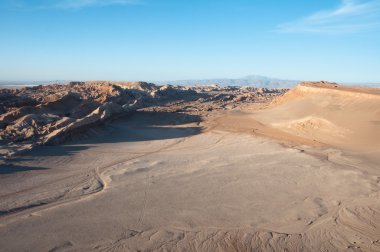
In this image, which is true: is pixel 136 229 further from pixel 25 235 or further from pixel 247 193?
pixel 247 193

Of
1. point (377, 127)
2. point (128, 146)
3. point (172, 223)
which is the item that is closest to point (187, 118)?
point (128, 146)

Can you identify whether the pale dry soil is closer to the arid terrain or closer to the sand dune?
the arid terrain

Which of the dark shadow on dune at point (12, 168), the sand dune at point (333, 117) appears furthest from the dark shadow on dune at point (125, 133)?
the sand dune at point (333, 117)

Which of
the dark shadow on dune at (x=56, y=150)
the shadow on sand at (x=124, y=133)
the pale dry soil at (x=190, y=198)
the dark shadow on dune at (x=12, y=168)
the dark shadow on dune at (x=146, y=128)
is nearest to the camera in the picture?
the pale dry soil at (x=190, y=198)

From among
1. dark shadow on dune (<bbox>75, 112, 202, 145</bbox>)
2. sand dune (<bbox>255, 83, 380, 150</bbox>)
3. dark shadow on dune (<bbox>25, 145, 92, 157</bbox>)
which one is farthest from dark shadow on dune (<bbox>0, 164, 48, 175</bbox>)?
sand dune (<bbox>255, 83, 380, 150</bbox>)

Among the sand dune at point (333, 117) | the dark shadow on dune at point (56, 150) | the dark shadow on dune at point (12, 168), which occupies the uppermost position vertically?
the sand dune at point (333, 117)

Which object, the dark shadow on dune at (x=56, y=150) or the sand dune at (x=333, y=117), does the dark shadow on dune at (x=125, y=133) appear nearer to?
the dark shadow on dune at (x=56, y=150)

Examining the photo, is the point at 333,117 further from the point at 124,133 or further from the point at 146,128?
the point at 124,133
